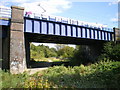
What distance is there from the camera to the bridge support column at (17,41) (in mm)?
15195

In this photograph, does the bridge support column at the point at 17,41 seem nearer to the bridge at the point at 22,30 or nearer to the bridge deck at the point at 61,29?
the bridge at the point at 22,30

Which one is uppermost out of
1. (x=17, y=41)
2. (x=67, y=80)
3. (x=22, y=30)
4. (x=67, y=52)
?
(x=22, y=30)

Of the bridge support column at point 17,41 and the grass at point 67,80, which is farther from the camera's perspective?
the bridge support column at point 17,41

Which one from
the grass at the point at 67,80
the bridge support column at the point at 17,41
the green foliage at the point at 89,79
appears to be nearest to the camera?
the grass at the point at 67,80

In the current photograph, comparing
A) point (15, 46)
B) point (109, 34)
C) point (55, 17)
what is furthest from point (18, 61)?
point (109, 34)

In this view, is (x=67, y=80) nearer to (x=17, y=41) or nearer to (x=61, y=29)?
(x=17, y=41)

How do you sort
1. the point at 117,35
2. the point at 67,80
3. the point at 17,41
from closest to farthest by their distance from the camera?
the point at 67,80
the point at 17,41
the point at 117,35

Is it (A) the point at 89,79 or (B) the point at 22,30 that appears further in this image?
(B) the point at 22,30

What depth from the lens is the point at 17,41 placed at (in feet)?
52.0

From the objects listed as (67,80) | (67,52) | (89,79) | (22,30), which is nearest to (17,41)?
(22,30)

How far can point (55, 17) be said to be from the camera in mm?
19219

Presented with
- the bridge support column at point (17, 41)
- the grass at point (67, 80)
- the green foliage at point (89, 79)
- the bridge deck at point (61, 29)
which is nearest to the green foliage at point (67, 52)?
the bridge deck at point (61, 29)

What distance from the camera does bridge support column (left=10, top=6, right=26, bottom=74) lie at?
Answer: 1520 cm

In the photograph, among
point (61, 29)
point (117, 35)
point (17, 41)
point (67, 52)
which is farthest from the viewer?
point (67, 52)
